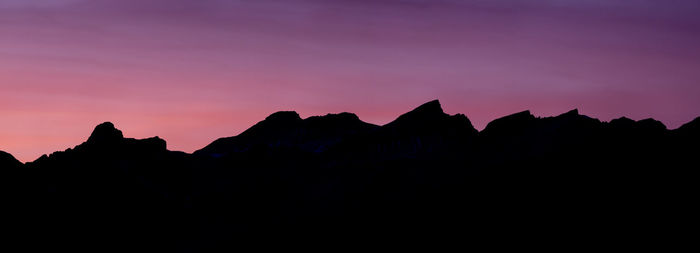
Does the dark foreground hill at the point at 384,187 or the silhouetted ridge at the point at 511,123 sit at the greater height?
the silhouetted ridge at the point at 511,123

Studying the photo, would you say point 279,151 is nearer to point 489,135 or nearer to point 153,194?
point 153,194

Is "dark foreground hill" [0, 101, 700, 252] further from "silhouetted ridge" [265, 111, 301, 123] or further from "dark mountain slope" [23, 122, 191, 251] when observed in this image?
"silhouetted ridge" [265, 111, 301, 123]

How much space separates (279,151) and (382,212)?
1114 inches

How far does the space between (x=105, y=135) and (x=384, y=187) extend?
120 ft

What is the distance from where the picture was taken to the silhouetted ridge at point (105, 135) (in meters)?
107

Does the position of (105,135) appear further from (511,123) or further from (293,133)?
(511,123)

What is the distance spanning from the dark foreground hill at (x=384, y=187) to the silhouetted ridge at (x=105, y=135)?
154 mm

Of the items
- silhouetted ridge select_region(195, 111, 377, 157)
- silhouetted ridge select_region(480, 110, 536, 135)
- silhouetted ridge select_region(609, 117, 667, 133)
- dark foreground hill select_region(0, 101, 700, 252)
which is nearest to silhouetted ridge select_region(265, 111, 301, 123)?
silhouetted ridge select_region(195, 111, 377, 157)

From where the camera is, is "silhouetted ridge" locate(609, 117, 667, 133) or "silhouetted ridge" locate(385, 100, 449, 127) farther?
"silhouetted ridge" locate(385, 100, 449, 127)

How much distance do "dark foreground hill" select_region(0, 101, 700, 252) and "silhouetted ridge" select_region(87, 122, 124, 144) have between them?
A: 15 cm

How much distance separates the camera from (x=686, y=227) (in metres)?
72.6

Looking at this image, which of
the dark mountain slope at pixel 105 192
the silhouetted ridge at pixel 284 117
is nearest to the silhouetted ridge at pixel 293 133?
the silhouetted ridge at pixel 284 117

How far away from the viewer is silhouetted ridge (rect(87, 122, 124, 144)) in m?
107

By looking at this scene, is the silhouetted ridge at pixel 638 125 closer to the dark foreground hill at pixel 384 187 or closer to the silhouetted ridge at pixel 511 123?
the dark foreground hill at pixel 384 187
